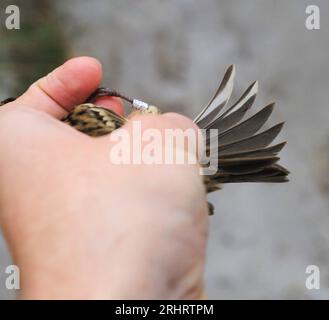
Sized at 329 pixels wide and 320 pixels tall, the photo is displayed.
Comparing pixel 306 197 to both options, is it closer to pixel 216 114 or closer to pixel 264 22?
pixel 264 22

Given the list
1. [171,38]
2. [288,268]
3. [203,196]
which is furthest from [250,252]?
[203,196]

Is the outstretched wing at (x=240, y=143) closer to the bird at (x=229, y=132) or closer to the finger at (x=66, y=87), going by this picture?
the bird at (x=229, y=132)

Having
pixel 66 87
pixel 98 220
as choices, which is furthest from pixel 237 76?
pixel 98 220

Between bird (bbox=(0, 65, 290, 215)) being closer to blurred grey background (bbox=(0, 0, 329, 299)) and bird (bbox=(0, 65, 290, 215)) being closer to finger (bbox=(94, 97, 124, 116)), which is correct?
finger (bbox=(94, 97, 124, 116))

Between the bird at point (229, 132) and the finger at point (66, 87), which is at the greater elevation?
the finger at point (66, 87)

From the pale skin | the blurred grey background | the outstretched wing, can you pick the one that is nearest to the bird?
the outstretched wing

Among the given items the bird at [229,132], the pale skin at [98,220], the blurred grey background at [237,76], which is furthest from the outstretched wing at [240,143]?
the blurred grey background at [237,76]
